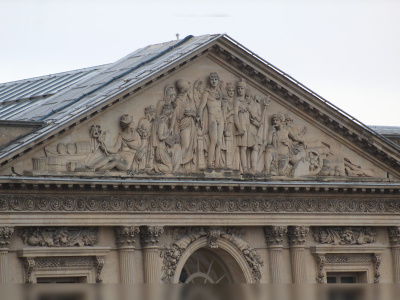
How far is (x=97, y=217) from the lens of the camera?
1032 inches

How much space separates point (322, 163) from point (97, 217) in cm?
812

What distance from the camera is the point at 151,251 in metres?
27.2

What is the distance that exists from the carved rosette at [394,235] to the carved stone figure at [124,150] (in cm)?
991

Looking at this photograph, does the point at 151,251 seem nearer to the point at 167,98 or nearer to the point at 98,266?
the point at 98,266

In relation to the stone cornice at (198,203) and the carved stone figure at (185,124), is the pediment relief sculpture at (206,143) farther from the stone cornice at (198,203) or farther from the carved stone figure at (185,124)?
the stone cornice at (198,203)

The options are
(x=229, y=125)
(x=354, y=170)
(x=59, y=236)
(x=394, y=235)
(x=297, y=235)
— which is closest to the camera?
(x=59, y=236)

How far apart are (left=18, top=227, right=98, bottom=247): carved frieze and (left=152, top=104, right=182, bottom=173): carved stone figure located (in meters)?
2.62

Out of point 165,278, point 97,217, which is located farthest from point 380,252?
point 97,217

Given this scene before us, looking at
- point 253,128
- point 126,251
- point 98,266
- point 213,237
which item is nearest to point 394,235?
point 253,128

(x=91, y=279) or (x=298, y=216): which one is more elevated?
(x=298, y=216)

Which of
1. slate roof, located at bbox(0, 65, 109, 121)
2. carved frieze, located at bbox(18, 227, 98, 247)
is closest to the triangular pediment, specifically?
carved frieze, located at bbox(18, 227, 98, 247)

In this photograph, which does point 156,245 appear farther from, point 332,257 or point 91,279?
point 332,257

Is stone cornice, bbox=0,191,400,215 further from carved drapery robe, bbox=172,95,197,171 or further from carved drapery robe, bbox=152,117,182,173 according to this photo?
carved drapery robe, bbox=172,95,197,171

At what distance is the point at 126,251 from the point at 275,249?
518 centimetres
